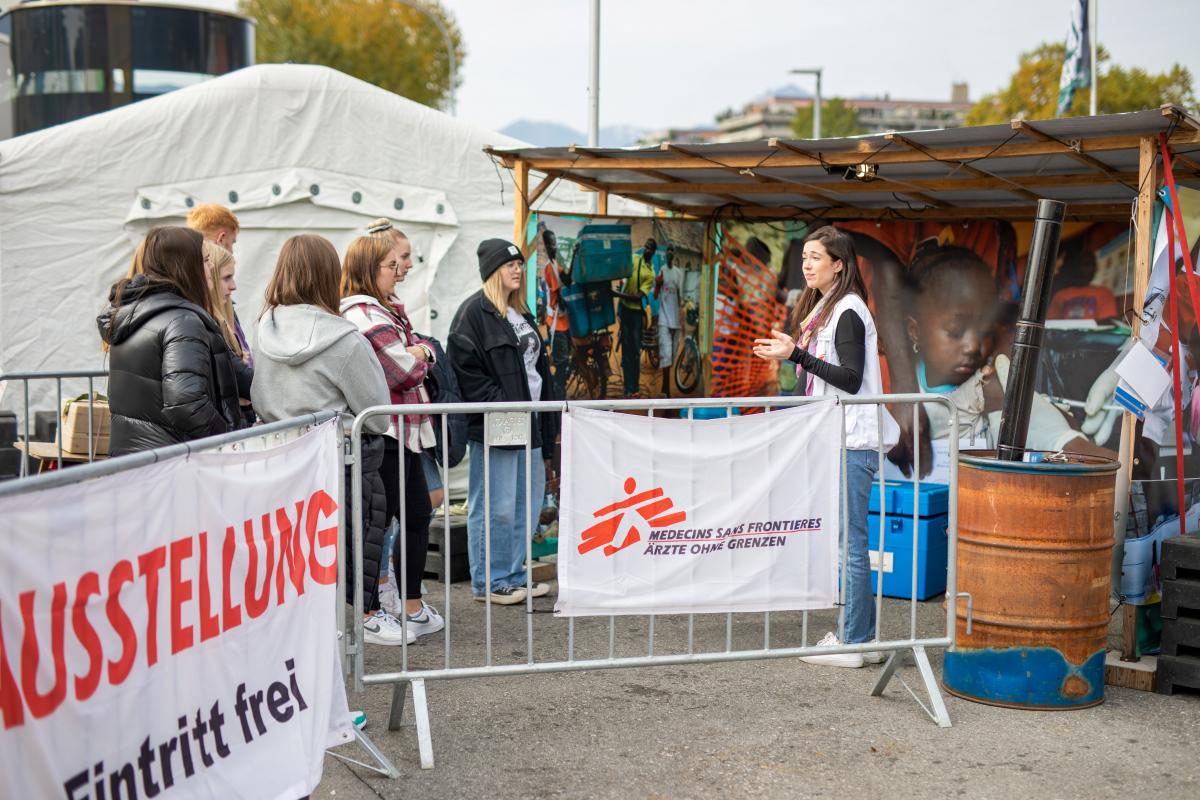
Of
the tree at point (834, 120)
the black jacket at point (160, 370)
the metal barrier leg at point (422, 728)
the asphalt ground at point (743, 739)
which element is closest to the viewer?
the asphalt ground at point (743, 739)

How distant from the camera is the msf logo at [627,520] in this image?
4.71 meters

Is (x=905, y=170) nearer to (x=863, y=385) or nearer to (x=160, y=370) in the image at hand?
(x=863, y=385)

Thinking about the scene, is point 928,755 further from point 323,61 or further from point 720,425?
point 323,61

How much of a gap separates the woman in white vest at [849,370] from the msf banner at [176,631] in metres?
2.53

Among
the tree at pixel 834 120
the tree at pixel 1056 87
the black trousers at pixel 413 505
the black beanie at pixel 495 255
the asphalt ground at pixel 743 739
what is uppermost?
the tree at pixel 834 120

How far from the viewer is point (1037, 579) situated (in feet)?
16.7

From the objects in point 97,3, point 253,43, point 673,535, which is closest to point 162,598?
point 673,535

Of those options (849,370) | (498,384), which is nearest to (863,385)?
(849,370)

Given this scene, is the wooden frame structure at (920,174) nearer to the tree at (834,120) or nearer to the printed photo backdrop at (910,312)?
the printed photo backdrop at (910,312)

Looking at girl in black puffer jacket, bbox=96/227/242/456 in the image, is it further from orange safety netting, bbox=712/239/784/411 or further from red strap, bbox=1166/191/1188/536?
orange safety netting, bbox=712/239/784/411

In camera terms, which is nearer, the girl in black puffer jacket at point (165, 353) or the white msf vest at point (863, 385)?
the girl in black puffer jacket at point (165, 353)

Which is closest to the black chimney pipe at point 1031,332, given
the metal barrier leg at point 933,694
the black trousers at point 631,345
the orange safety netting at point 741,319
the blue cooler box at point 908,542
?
the metal barrier leg at point 933,694

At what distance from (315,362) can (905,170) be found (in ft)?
14.8

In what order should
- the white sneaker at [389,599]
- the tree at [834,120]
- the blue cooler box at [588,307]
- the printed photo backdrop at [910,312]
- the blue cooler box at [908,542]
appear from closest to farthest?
the white sneaker at [389,599] → the blue cooler box at [908,542] → the blue cooler box at [588,307] → the printed photo backdrop at [910,312] → the tree at [834,120]
